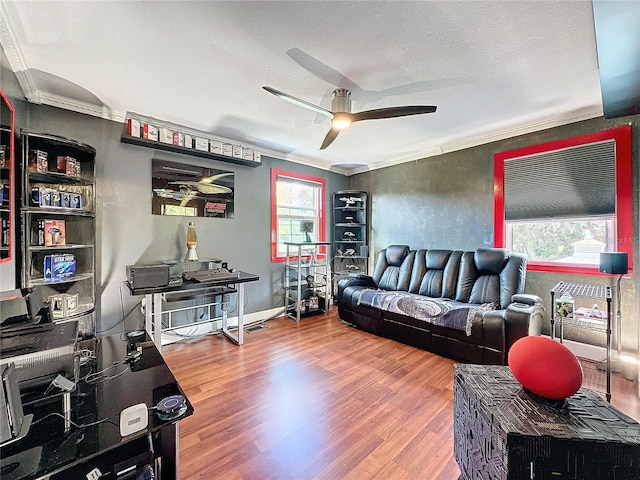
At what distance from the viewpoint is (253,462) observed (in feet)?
4.94

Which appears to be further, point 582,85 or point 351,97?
point 351,97

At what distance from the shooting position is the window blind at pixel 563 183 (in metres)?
2.64

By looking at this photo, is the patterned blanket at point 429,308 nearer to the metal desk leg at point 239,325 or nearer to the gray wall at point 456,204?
the gray wall at point 456,204

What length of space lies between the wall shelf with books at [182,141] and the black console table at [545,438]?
11.1ft

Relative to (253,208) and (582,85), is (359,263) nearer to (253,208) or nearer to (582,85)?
(253,208)

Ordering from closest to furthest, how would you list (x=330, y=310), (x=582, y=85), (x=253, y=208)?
(x=582, y=85)
(x=253, y=208)
(x=330, y=310)

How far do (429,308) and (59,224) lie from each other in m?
3.71

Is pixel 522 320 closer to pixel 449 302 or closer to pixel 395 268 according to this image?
pixel 449 302

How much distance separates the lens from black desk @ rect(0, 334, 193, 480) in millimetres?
740

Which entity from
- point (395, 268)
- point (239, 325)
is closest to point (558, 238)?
point (395, 268)

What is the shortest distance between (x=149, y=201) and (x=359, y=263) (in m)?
3.46

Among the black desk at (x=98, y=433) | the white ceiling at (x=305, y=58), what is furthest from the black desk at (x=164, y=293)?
the white ceiling at (x=305, y=58)

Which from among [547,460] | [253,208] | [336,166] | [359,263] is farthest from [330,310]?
[547,460]

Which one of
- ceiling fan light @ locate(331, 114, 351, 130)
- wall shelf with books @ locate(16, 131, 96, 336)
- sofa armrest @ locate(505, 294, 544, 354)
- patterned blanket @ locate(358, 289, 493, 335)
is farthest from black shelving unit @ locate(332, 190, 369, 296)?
wall shelf with books @ locate(16, 131, 96, 336)
